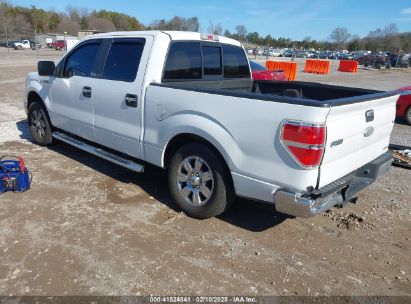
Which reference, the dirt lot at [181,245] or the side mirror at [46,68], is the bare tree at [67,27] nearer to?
the side mirror at [46,68]

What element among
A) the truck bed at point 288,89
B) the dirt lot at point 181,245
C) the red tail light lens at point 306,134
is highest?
the truck bed at point 288,89

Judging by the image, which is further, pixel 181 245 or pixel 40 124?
pixel 40 124

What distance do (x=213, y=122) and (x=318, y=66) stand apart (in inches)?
1166

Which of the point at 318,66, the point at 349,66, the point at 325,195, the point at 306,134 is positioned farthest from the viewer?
the point at 349,66

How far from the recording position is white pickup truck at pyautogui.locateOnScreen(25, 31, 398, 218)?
3.11 metres

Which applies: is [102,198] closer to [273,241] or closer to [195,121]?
[195,121]

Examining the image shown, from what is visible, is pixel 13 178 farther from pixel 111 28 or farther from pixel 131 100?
pixel 111 28

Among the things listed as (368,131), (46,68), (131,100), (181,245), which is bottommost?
(181,245)

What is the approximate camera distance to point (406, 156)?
20.9 ft

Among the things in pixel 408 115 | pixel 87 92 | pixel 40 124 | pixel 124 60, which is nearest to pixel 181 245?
pixel 124 60

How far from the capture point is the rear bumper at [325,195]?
3.11 metres

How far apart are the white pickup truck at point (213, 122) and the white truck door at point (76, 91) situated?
0.02 metres

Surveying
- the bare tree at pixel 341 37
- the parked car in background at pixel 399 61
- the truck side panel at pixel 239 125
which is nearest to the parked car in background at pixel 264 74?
the truck side panel at pixel 239 125

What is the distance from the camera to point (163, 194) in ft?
15.7
